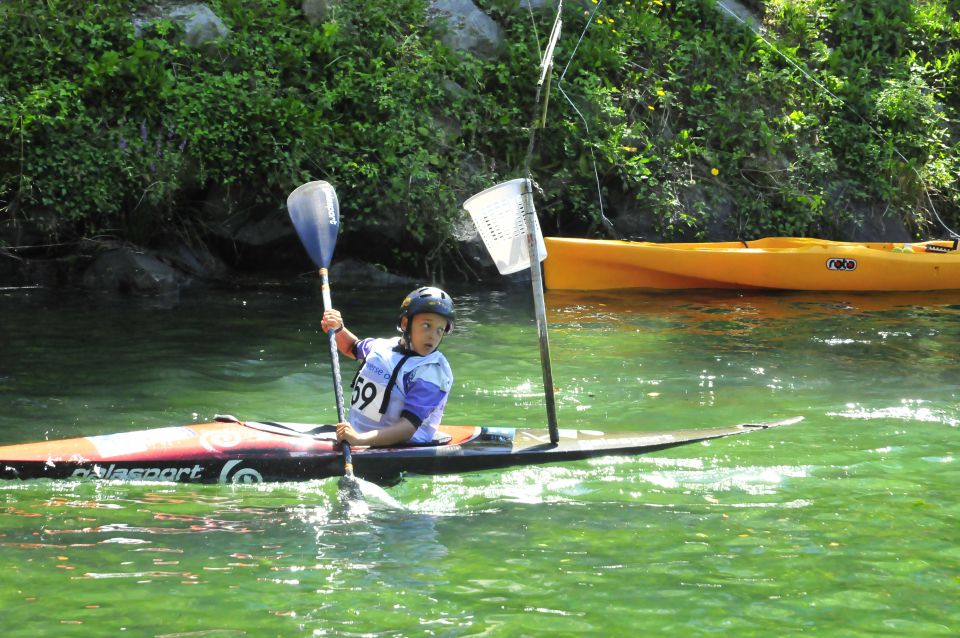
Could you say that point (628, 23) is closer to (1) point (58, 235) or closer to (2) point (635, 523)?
(1) point (58, 235)

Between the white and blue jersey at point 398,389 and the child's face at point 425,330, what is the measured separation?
0.12 ft

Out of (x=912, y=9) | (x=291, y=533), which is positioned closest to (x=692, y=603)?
(x=291, y=533)

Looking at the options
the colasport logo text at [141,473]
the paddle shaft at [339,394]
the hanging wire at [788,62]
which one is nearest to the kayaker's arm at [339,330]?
the paddle shaft at [339,394]

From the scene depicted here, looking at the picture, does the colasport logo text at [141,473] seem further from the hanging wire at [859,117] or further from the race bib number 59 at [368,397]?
the hanging wire at [859,117]

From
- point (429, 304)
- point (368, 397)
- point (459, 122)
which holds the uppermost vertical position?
point (459, 122)

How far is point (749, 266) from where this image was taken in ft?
35.8

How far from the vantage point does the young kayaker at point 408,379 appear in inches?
192

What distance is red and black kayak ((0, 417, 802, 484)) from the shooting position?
15.6 ft

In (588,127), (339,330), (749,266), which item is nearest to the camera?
(339,330)

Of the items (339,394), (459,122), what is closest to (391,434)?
(339,394)

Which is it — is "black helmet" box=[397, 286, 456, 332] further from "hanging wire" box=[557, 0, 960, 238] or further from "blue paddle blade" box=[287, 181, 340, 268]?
"hanging wire" box=[557, 0, 960, 238]

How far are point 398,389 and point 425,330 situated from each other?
0.32m

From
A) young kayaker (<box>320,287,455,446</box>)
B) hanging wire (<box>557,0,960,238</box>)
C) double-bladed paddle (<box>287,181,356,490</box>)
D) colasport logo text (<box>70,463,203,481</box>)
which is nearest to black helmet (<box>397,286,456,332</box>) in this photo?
young kayaker (<box>320,287,455,446</box>)

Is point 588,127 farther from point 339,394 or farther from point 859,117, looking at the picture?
point 339,394
